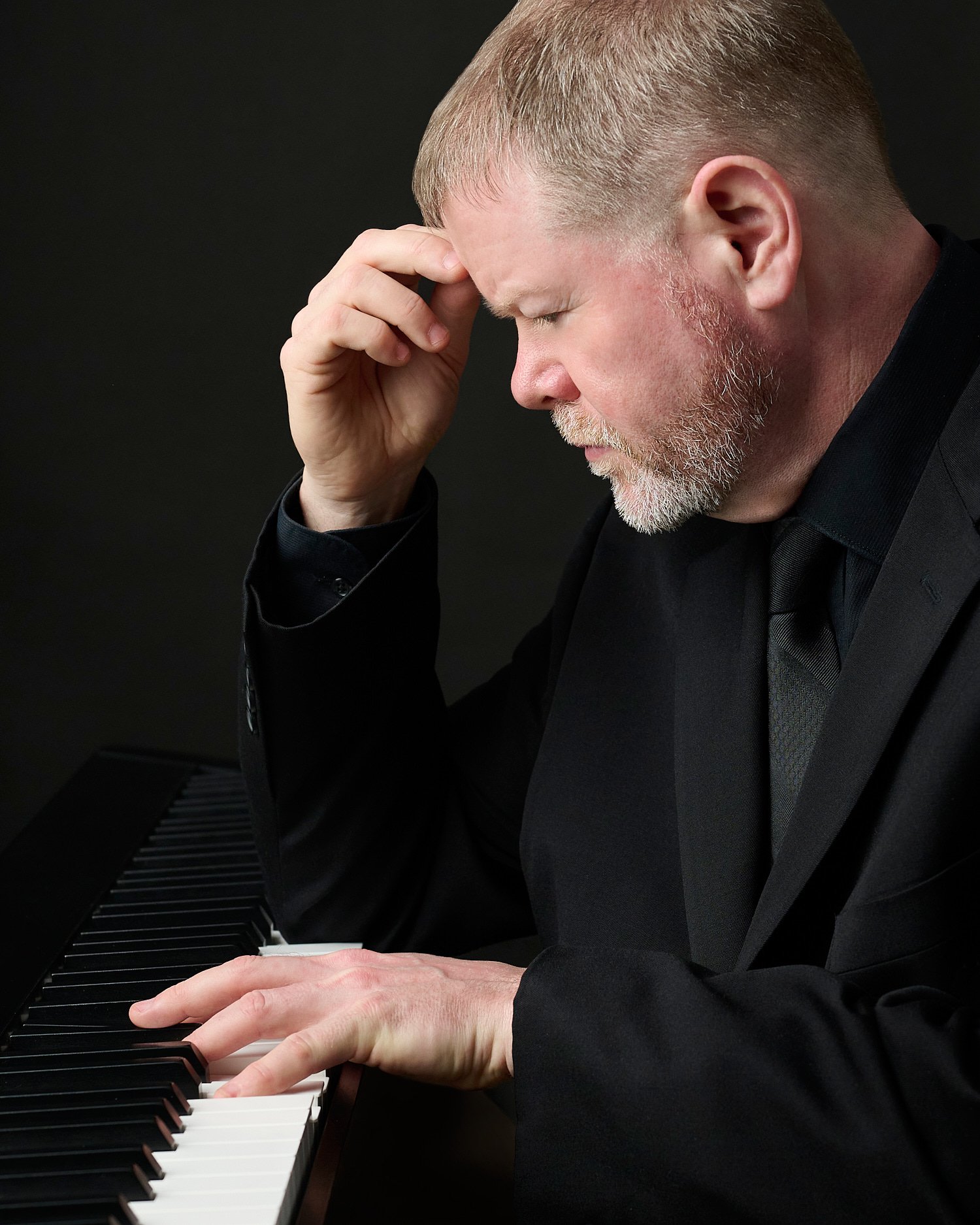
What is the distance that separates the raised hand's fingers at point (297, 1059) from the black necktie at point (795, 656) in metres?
0.43

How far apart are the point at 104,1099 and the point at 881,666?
26.5 inches

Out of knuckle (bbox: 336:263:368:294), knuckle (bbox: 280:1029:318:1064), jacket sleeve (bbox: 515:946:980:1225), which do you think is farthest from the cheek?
knuckle (bbox: 280:1029:318:1064)

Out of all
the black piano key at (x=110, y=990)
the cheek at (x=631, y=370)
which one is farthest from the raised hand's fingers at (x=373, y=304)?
the black piano key at (x=110, y=990)

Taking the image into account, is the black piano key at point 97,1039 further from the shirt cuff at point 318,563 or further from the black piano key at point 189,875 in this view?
the shirt cuff at point 318,563

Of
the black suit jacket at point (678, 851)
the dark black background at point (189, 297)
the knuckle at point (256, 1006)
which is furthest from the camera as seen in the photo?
the dark black background at point (189, 297)

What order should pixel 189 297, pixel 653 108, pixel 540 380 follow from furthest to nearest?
pixel 189 297
pixel 540 380
pixel 653 108

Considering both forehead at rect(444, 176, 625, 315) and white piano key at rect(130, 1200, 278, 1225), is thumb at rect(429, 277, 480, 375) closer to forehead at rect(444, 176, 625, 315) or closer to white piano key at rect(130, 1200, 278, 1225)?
forehead at rect(444, 176, 625, 315)

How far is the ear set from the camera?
1177 mm

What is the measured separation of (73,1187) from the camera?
86 cm

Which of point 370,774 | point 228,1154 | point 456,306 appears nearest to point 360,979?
point 228,1154

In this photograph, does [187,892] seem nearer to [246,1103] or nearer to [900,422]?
[246,1103]

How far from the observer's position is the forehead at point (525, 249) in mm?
1210

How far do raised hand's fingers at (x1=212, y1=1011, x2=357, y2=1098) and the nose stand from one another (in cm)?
60

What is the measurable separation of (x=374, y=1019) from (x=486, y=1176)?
0.59m
